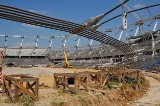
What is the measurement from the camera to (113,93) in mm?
22266

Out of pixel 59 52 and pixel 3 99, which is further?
pixel 59 52

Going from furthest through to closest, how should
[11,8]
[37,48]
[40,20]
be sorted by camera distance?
[37,48] → [40,20] → [11,8]

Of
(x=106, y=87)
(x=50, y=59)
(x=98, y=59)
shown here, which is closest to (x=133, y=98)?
(x=106, y=87)

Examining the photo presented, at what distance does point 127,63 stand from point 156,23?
2120 cm

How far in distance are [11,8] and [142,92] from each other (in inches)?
602

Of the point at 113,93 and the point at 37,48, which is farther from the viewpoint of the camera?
the point at 37,48

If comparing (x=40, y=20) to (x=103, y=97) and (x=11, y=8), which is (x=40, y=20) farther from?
(x=103, y=97)

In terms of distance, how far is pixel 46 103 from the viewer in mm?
15516

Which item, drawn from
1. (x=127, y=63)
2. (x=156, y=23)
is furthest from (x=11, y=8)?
(x=156, y=23)

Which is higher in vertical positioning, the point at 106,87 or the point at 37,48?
the point at 37,48

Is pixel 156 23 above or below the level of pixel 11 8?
above

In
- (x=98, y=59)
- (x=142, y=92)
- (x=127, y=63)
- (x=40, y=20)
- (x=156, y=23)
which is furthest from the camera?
(x=98, y=59)

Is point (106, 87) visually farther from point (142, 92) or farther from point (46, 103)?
point (46, 103)

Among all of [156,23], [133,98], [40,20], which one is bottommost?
[133,98]
